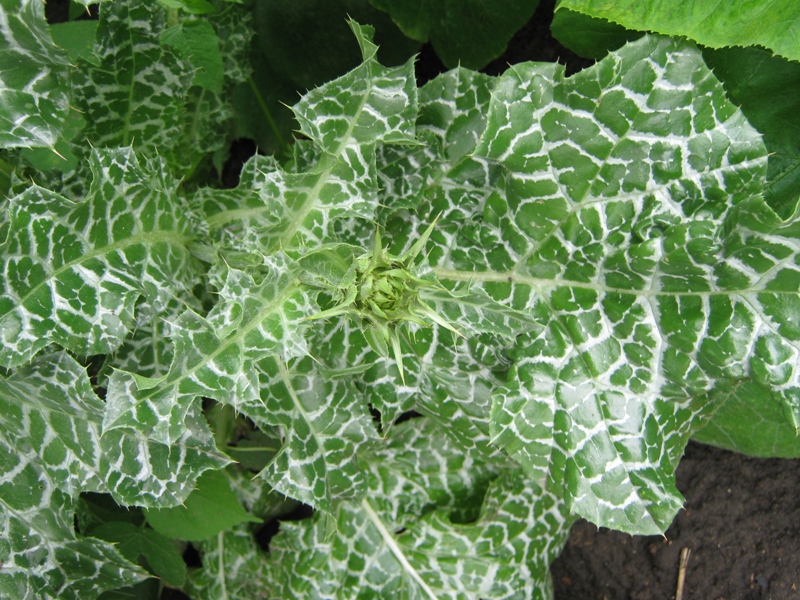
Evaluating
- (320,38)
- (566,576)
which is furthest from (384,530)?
(320,38)

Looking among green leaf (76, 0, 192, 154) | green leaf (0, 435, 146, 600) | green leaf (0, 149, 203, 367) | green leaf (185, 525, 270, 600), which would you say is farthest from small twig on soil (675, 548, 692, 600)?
green leaf (76, 0, 192, 154)

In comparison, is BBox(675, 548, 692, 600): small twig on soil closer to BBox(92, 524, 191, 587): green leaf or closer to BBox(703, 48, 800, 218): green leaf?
BBox(703, 48, 800, 218): green leaf

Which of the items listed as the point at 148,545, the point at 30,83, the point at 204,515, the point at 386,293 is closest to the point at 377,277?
the point at 386,293

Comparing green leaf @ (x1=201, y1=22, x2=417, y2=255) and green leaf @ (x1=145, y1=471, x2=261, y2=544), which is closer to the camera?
green leaf @ (x1=201, y1=22, x2=417, y2=255)

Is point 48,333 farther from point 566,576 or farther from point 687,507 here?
point 687,507

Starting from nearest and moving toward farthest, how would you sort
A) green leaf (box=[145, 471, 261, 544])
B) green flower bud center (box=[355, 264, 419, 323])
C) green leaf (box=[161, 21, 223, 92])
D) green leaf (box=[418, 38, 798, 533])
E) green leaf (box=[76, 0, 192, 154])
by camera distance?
green flower bud center (box=[355, 264, 419, 323])
green leaf (box=[418, 38, 798, 533])
green leaf (box=[76, 0, 192, 154])
green leaf (box=[161, 21, 223, 92])
green leaf (box=[145, 471, 261, 544])

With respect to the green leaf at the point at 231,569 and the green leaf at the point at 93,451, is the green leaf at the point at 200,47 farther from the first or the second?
the green leaf at the point at 231,569

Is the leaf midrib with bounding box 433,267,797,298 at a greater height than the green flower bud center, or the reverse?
the green flower bud center
